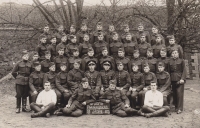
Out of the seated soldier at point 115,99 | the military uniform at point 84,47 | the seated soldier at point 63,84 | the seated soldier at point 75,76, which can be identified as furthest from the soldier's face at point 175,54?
the seated soldier at point 63,84

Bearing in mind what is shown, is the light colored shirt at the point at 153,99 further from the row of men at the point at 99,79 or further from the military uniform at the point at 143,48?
the military uniform at the point at 143,48

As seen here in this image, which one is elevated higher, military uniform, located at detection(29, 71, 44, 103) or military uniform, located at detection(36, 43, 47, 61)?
military uniform, located at detection(36, 43, 47, 61)

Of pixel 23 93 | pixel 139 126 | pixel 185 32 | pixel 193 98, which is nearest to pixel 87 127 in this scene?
pixel 139 126

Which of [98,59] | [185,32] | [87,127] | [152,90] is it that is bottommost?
[87,127]

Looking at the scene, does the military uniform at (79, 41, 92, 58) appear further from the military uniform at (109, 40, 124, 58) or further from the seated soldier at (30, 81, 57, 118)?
the seated soldier at (30, 81, 57, 118)

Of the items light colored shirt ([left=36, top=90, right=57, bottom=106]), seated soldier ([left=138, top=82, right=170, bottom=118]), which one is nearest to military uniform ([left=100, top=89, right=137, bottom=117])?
seated soldier ([left=138, top=82, right=170, bottom=118])

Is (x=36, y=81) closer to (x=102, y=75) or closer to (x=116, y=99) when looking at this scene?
(x=102, y=75)

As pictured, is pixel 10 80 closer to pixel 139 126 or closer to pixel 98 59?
pixel 98 59

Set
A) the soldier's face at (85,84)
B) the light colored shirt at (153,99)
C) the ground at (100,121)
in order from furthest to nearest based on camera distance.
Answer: the soldier's face at (85,84), the light colored shirt at (153,99), the ground at (100,121)
